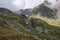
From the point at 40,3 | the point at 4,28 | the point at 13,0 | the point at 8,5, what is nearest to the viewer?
the point at 4,28

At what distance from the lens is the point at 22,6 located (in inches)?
2534

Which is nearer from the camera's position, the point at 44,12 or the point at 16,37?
the point at 16,37

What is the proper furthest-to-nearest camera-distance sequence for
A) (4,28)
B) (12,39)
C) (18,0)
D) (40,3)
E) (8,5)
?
(40,3) < (18,0) < (8,5) < (4,28) < (12,39)

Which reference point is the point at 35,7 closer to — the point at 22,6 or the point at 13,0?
the point at 22,6

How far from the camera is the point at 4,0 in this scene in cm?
5134

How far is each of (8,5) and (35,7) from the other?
18.8m

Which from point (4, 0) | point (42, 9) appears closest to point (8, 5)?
point (4, 0)

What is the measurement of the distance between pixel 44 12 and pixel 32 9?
14.8 ft

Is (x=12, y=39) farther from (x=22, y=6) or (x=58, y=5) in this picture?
(x=58, y=5)

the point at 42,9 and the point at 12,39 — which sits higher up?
the point at 42,9

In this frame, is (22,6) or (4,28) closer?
(4,28)

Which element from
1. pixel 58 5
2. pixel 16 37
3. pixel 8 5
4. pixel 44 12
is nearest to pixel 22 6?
pixel 44 12

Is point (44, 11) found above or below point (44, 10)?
below

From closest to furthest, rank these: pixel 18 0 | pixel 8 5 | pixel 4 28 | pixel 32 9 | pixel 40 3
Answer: pixel 4 28, pixel 8 5, pixel 18 0, pixel 32 9, pixel 40 3
